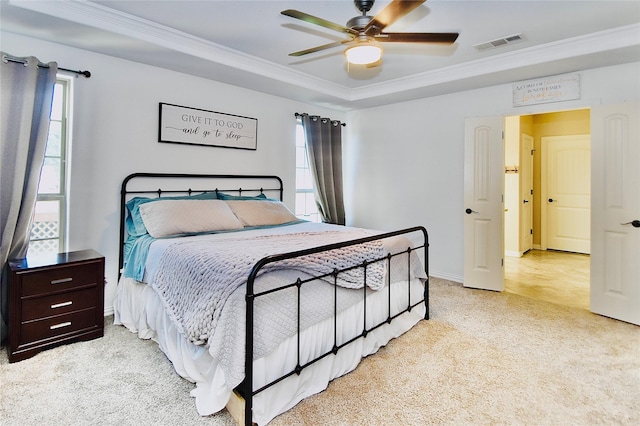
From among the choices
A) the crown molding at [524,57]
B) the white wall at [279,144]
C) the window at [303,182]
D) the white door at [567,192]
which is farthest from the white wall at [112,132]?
the white door at [567,192]

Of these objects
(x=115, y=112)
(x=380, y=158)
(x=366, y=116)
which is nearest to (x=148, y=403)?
(x=115, y=112)

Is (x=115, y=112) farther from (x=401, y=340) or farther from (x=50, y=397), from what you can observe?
(x=401, y=340)

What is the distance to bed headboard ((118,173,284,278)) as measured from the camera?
10.4ft

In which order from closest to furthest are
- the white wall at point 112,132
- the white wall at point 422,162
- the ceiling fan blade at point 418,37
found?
the ceiling fan blade at point 418,37, the white wall at point 112,132, the white wall at point 422,162

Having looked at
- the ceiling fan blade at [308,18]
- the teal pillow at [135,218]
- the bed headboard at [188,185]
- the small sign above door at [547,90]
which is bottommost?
the teal pillow at [135,218]

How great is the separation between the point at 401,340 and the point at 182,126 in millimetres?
2878

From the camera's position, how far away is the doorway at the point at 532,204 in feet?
15.5

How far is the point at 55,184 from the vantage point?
290cm

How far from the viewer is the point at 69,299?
2.47 m

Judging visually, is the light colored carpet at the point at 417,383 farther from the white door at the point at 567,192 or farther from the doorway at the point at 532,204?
the white door at the point at 567,192

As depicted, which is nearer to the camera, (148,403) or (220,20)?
(148,403)

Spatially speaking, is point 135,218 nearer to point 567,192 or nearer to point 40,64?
point 40,64

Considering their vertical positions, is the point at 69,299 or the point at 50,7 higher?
the point at 50,7

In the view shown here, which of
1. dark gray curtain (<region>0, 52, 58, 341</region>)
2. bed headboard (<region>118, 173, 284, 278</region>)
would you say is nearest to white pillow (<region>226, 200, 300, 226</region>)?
bed headboard (<region>118, 173, 284, 278</region>)
